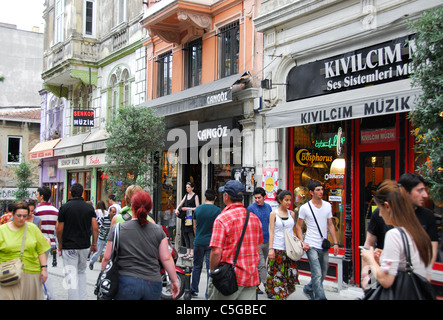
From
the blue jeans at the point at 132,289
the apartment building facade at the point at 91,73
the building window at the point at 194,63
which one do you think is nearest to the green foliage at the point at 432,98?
the blue jeans at the point at 132,289

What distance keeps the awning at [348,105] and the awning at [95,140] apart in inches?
386

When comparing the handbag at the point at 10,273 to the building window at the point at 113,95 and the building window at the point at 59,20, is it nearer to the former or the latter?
the building window at the point at 113,95

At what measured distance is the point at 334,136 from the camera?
1104cm

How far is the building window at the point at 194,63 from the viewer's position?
16.2 meters

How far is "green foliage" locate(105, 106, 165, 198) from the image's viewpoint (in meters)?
14.8

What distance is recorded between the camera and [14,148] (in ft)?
116

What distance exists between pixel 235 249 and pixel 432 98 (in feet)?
10.8

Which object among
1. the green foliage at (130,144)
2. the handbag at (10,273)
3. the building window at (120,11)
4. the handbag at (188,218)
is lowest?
the handbag at (10,273)

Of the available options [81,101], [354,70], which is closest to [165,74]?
[81,101]

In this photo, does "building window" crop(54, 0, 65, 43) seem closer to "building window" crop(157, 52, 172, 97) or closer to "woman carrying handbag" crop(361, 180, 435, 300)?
"building window" crop(157, 52, 172, 97)

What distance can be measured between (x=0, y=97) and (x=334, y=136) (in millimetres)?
33153

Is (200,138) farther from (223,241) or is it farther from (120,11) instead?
(223,241)

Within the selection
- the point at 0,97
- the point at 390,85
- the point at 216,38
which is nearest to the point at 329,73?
the point at 390,85

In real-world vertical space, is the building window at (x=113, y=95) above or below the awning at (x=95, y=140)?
above
